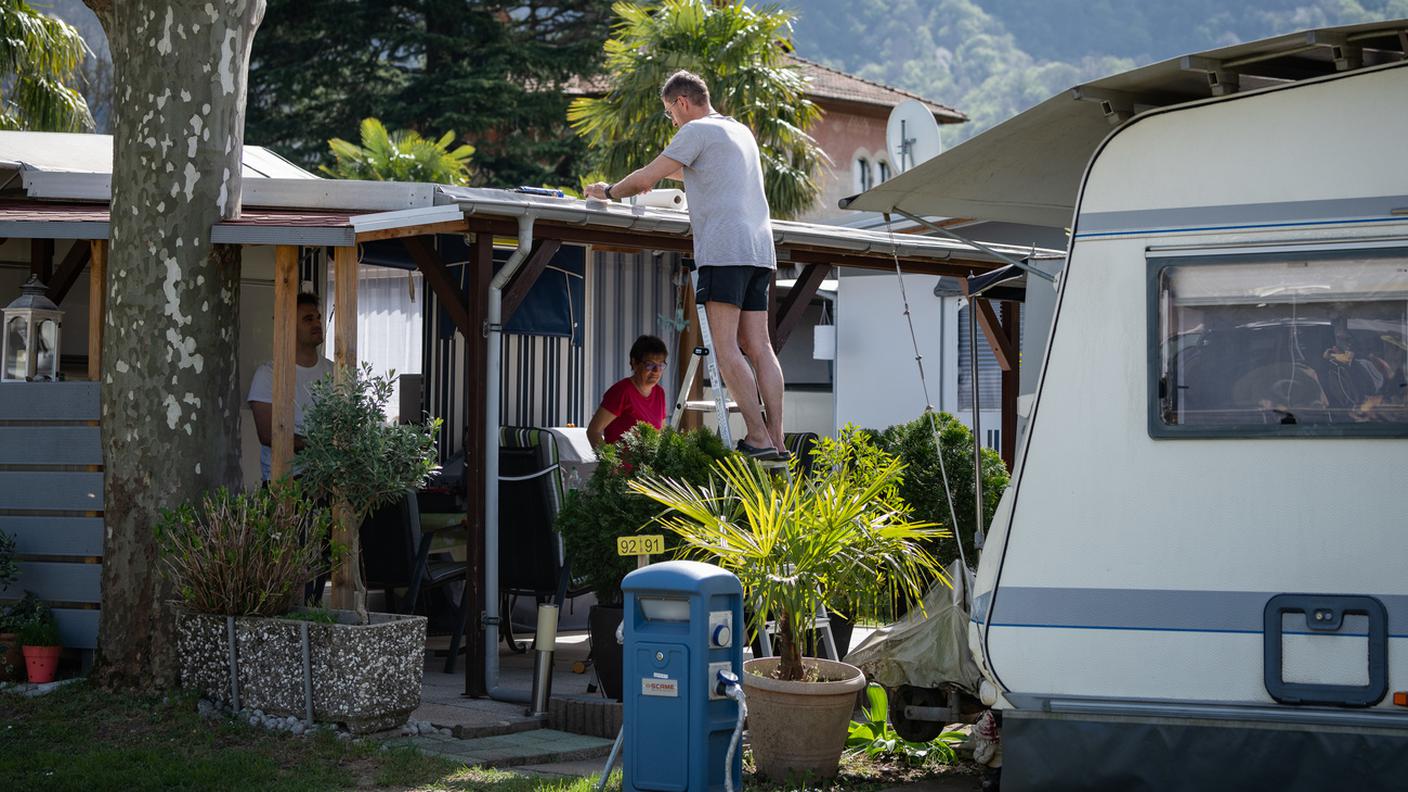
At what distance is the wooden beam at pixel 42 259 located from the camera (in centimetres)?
916

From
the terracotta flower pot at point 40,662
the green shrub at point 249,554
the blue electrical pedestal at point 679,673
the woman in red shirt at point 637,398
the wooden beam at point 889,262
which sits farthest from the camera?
the wooden beam at point 889,262

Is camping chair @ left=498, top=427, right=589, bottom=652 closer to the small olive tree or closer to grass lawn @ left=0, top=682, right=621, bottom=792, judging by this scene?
the small olive tree

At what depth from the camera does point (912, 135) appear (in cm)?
1027

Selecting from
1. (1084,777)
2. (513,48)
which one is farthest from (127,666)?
(513,48)

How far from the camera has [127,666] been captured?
7.15m

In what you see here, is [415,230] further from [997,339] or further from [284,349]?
[997,339]

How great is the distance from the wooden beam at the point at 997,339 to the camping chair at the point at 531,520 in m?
3.39

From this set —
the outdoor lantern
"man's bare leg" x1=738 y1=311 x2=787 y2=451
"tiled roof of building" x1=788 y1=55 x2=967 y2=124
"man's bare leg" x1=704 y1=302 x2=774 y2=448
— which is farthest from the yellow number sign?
"tiled roof of building" x1=788 y1=55 x2=967 y2=124

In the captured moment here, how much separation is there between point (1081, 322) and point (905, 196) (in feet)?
5.33

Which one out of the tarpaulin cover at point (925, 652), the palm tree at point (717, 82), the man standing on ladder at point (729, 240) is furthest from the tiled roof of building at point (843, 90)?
the tarpaulin cover at point (925, 652)

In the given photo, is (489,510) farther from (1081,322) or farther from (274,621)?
(1081,322)

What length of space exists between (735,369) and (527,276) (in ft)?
4.41

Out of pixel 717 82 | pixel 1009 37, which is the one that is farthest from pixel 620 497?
pixel 1009 37

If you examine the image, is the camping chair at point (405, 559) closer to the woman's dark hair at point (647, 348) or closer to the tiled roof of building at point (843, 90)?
the woman's dark hair at point (647, 348)
